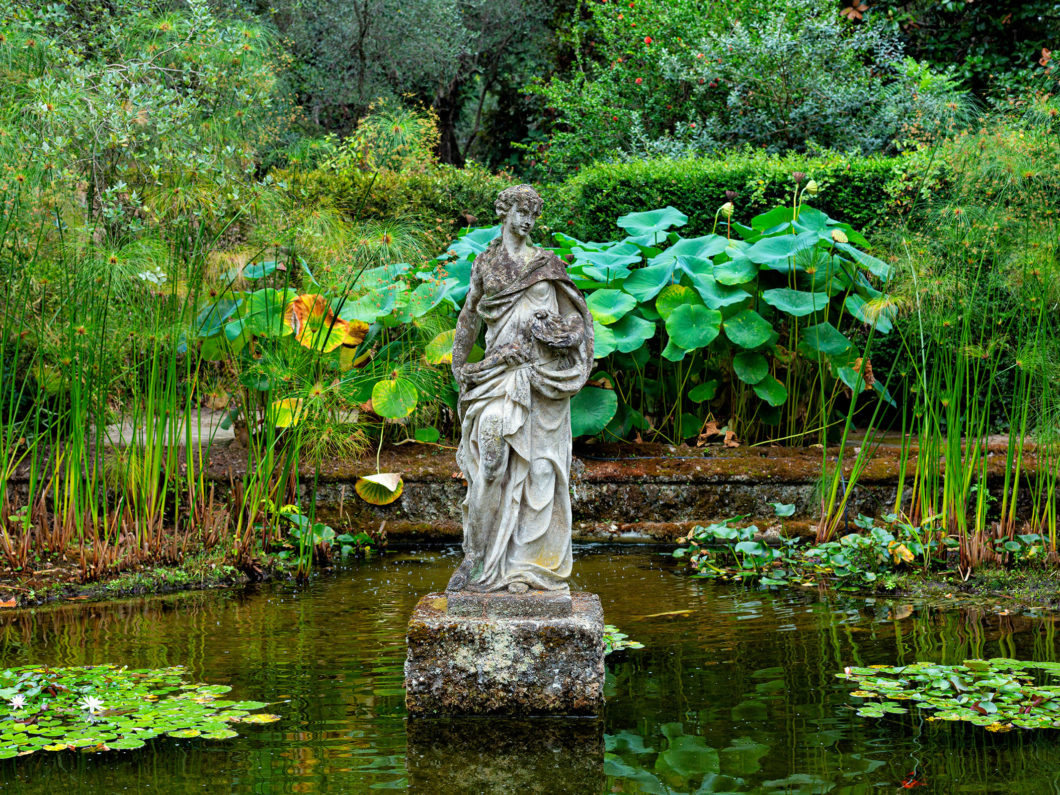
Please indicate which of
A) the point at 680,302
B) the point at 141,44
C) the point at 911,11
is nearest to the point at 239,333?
the point at 141,44

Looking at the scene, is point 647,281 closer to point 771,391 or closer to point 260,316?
point 771,391

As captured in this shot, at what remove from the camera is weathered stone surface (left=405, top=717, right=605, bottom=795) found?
3.75 metres

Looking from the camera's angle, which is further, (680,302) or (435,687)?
(680,302)

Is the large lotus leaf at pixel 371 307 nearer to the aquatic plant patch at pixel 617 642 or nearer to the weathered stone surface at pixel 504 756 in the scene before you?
the aquatic plant patch at pixel 617 642

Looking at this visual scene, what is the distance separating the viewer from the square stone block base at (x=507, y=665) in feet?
14.4

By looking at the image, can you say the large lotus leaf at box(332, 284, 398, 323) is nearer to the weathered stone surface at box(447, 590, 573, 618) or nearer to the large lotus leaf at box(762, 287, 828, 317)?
the large lotus leaf at box(762, 287, 828, 317)

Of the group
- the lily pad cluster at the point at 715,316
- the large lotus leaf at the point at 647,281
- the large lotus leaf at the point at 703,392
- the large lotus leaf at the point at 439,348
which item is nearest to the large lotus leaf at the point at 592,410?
the lily pad cluster at the point at 715,316

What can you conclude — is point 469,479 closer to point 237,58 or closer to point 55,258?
point 55,258

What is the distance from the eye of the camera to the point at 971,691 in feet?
15.0

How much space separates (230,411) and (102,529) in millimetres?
1960

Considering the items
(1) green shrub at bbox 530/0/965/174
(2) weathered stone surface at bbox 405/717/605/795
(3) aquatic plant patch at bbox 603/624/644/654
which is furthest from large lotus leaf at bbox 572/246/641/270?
(2) weathered stone surface at bbox 405/717/605/795

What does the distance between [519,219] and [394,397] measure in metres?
3.94

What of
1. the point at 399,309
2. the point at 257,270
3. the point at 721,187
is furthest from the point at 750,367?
the point at 257,270

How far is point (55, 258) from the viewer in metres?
6.93
